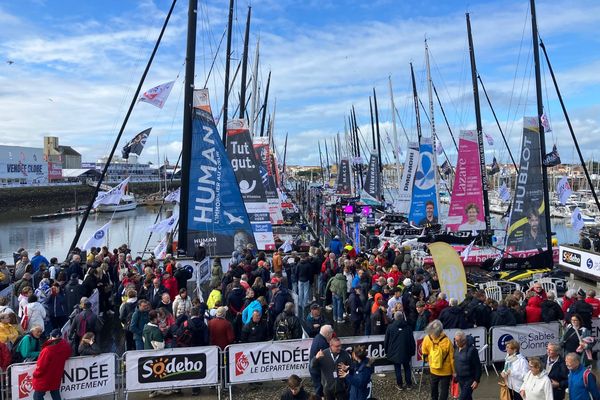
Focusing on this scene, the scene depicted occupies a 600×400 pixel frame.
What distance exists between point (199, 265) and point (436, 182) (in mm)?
14089

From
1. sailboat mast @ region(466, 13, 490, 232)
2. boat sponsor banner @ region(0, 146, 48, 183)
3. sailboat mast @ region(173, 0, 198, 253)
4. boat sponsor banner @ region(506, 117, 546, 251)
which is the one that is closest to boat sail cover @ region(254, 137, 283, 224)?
sailboat mast @ region(466, 13, 490, 232)

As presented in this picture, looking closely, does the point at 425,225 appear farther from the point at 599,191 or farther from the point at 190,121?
the point at 599,191

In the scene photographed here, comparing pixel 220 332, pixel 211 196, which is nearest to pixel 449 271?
pixel 220 332

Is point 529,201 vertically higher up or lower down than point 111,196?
lower down

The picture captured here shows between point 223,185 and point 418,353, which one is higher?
point 223,185

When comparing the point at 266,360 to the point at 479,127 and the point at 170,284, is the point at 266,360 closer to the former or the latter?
the point at 170,284

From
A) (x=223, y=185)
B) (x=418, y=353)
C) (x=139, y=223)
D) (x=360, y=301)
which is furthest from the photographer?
(x=139, y=223)

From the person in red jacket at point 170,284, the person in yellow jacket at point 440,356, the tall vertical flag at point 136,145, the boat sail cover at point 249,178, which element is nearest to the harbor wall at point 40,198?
the boat sail cover at point 249,178

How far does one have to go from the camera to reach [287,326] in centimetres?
828

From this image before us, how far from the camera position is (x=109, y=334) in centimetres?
1096

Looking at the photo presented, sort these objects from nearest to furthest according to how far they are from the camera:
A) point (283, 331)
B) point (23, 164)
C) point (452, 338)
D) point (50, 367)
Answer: point (50, 367), point (283, 331), point (452, 338), point (23, 164)

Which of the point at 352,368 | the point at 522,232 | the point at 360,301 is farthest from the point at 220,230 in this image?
the point at 522,232

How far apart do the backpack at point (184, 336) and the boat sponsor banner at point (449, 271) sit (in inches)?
201

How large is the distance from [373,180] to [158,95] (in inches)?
1072
